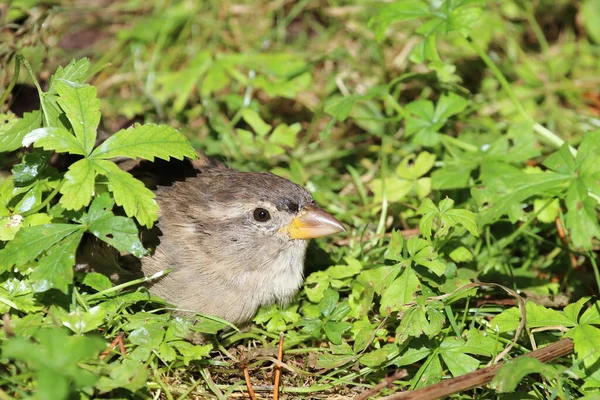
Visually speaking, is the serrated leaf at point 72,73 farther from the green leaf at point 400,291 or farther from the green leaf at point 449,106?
the green leaf at point 449,106

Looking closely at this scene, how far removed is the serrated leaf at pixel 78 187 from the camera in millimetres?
3340

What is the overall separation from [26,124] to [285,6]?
3349mm

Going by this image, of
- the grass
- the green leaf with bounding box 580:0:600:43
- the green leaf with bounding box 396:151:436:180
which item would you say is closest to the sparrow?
the grass

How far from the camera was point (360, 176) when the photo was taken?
5312 mm

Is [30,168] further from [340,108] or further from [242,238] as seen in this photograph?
[340,108]

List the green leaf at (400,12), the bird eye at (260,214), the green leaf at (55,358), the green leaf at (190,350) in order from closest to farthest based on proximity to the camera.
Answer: the green leaf at (55,358)
the green leaf at (190,350)
the bird eye at (260,214)
the green leaf at (400,12)

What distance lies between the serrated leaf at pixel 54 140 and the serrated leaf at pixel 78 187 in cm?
9

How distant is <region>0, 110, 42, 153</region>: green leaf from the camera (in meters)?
3.61

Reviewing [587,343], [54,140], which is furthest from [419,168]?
[54,140]

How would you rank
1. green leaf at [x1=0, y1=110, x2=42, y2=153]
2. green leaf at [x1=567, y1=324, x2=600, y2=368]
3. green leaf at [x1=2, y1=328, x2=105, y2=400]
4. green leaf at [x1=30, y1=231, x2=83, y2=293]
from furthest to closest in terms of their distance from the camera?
green leaf at [x1=0, y1=110, x2=42, y2=153] < green leaf at [x1=567, y1=324, x2=600, y2=368] < green leaf at [x1=30, y1=231, x2=83, y2=293] < green leaf at [x1=2, y1=328, x2=105, y2=400]

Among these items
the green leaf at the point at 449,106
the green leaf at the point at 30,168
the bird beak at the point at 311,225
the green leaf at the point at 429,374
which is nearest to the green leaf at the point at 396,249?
the bird beak at the point at 311,225

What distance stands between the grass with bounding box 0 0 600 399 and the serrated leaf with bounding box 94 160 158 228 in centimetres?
1

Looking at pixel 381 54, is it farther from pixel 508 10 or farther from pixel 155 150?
pixel 155 150

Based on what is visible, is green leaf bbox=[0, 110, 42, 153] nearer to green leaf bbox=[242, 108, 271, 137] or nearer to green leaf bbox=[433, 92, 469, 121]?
green leaf bbox=[242, 108, 271, 137]
